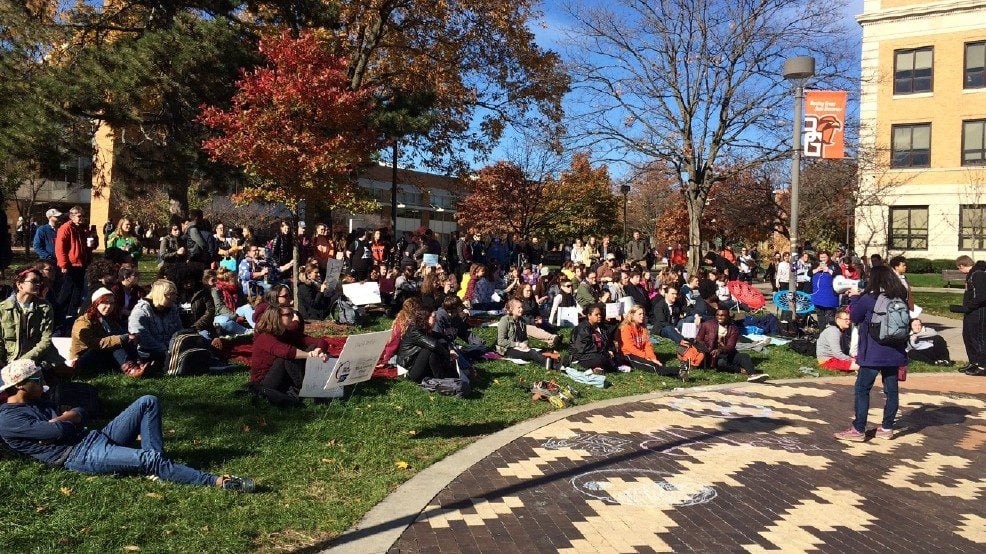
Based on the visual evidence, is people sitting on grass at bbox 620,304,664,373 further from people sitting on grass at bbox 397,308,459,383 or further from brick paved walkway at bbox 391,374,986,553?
people sitting on grass at bbox 397,308,459,383

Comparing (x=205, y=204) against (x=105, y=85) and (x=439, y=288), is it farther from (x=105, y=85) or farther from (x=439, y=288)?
(x=439, y=288)

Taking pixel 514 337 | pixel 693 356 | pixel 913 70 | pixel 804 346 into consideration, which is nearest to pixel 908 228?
pixel 913 70

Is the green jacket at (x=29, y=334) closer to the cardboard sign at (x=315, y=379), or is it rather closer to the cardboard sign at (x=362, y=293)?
the cardboard sign at (x=315, y=379)

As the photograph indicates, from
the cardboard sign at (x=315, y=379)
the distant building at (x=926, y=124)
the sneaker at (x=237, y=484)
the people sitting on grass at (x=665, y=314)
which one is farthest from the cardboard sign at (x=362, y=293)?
the distant building at (x=926, y=124)

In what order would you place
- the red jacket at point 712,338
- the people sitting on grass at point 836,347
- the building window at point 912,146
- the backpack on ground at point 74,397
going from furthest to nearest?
the building window at point 912,146 → the people sitting on grass at point 836,347 → the red jacket at point 712,338 → the backpack on ground at point 74,397

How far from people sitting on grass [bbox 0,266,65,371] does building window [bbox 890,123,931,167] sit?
37.9 m

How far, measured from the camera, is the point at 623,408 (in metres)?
10.0

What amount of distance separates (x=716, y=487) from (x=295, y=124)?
988cm

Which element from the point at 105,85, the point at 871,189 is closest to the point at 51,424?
the point at 105,85

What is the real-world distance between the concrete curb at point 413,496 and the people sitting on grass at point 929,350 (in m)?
8.58

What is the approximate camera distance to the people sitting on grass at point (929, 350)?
47.3 feet

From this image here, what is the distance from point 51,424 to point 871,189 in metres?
35.7

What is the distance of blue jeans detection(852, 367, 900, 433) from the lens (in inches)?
337

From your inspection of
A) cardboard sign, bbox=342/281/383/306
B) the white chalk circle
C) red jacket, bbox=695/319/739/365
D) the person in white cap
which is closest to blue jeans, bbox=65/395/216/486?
the white chalk circle
